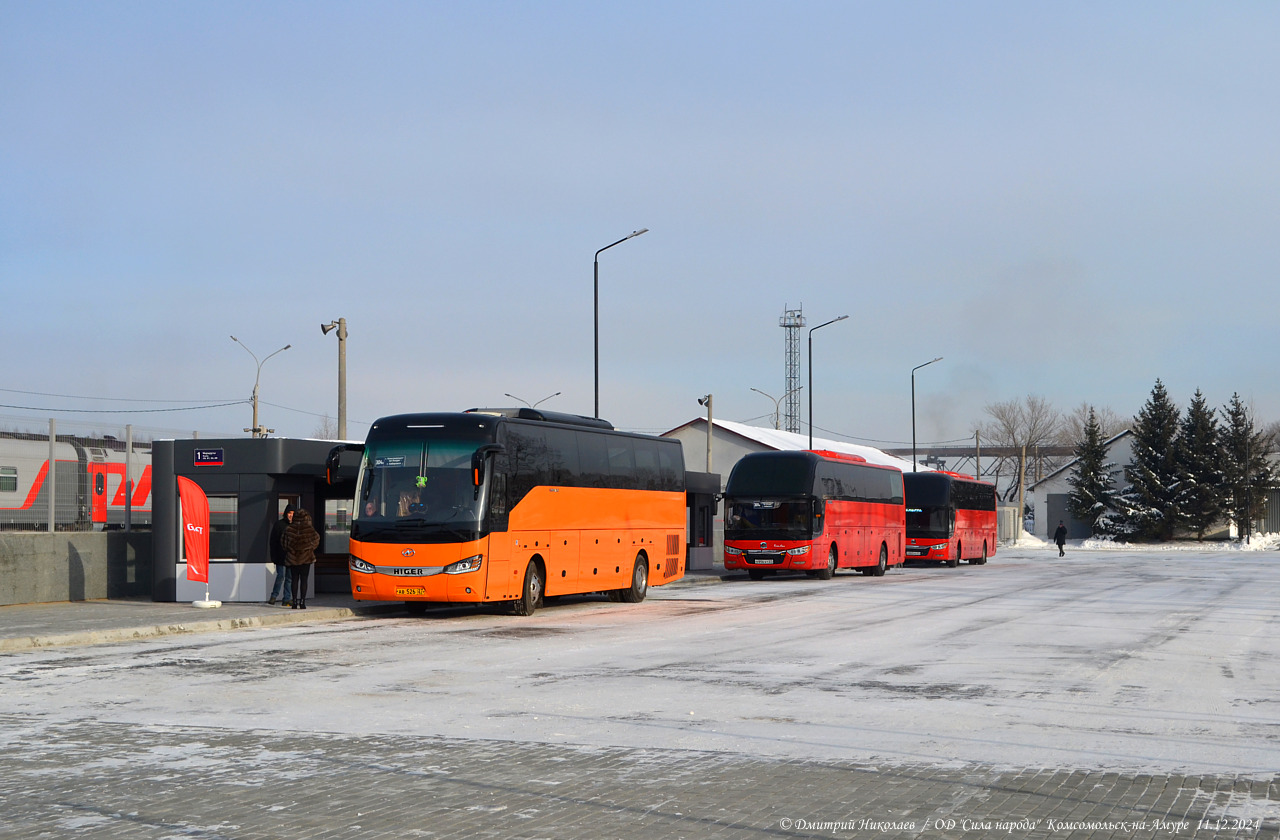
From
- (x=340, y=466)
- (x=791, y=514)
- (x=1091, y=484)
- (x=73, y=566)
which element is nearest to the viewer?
(x=73, y=566)

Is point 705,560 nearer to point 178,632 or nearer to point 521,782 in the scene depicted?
point 178,632

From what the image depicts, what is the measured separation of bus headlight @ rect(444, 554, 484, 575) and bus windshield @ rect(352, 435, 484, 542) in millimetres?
333

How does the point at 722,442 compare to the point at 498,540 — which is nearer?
the point at 498,540

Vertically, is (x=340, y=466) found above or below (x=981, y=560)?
above

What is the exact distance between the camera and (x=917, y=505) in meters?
48.0

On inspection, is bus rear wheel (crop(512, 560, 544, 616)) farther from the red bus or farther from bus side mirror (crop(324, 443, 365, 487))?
the red bus

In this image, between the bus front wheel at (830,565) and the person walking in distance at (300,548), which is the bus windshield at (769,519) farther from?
the person walking in distance at (300,548)

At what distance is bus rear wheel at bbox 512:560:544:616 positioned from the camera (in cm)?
2175

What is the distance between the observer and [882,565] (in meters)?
41.5

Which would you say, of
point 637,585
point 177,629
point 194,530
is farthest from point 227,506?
point 637,585

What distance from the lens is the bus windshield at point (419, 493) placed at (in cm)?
2042

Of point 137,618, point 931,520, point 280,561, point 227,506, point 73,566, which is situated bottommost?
point 137,618

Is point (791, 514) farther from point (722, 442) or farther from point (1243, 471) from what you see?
point (1243, 471)

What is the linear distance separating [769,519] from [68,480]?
760 inches
